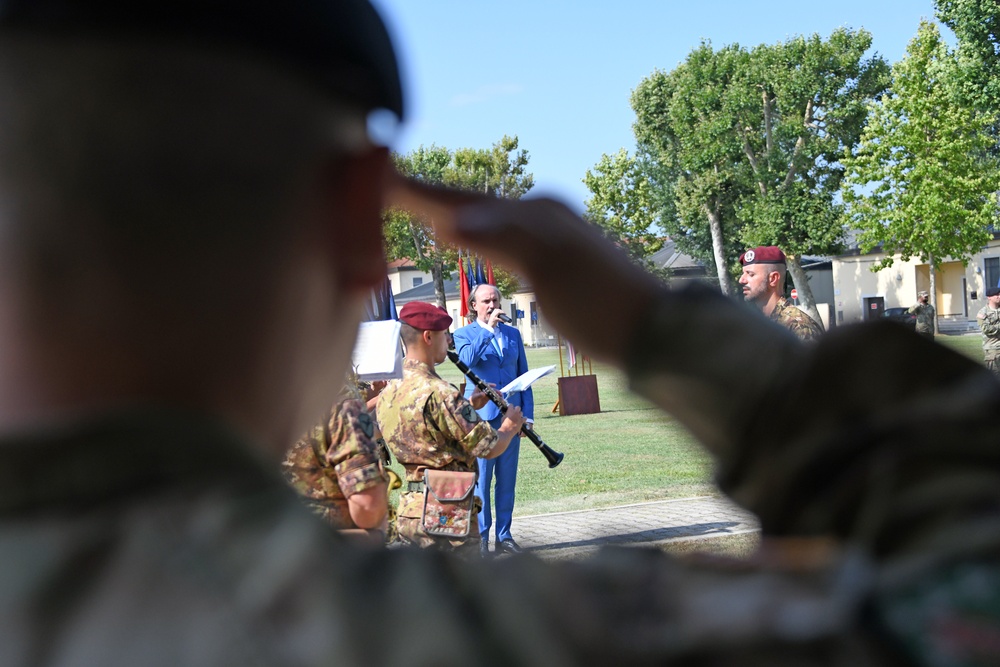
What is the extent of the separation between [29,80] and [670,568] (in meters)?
0.51

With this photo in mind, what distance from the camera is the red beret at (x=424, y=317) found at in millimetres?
6141

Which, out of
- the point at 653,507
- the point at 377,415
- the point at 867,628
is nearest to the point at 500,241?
the point at 867,628

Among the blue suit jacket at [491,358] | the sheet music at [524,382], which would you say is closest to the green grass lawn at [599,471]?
the sheet music at [524,382]

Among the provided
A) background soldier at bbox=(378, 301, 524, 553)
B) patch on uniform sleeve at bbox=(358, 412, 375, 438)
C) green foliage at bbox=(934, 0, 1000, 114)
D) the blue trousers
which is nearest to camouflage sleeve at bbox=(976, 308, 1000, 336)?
the blue trousers

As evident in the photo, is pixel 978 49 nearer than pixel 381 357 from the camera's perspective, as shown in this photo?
No

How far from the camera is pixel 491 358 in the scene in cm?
880

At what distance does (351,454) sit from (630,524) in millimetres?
4696

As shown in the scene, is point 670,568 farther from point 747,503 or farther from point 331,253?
point 331,253

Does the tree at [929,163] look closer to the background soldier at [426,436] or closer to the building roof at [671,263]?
the background soldier at [426,436]

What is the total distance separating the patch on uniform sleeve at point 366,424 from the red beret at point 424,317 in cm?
168

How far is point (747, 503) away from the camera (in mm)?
658

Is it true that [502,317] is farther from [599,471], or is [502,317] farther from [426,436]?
[599,471]

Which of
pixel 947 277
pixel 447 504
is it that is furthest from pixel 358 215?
pixel 947 277

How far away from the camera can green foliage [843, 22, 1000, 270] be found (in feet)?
103
